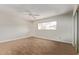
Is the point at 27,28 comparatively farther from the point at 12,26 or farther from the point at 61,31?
the point at 61,31

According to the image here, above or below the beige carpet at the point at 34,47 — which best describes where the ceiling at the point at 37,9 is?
above

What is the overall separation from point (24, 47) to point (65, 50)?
555 millimetres

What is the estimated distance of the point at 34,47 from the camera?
1.50 meters

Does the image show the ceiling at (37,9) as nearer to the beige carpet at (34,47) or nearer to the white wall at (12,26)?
the white wall at (12,26)

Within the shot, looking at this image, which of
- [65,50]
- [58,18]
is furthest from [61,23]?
[65,50]

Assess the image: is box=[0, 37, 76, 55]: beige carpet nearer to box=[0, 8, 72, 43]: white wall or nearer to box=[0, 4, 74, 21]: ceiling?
box=[0, 8, 72, 43]: white wall

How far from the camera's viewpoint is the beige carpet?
148 centimetres

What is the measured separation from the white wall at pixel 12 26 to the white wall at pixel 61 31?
15 cm

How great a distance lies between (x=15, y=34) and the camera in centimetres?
151

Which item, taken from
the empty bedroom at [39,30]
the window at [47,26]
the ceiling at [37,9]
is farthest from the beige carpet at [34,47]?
the ceiling at [37,9]

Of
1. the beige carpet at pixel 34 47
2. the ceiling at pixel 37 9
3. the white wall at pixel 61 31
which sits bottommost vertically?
the beige carpet at pixel 34 47

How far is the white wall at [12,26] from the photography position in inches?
58.5

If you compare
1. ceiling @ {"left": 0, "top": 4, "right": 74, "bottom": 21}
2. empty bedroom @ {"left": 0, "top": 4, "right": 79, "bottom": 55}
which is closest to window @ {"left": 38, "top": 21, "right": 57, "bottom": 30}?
empty bedroom @ {"left": 0, "top": 4, "right": 79, "bottom": 55}
